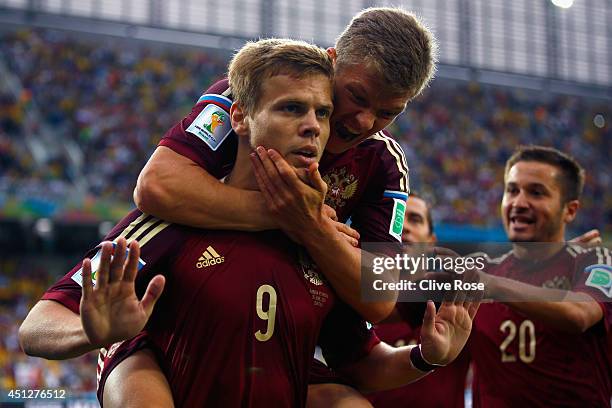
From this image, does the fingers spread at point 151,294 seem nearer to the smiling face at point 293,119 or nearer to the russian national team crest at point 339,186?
the smiling face at point 293,119

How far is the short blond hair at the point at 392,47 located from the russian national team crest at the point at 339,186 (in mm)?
397

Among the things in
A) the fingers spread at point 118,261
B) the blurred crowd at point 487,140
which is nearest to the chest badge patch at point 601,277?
the fingers spread at point 118,261

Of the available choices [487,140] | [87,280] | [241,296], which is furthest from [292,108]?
[487,140]

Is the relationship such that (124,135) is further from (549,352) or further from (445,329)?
(445,329)

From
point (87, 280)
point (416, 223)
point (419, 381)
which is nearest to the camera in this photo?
point (87, 280)

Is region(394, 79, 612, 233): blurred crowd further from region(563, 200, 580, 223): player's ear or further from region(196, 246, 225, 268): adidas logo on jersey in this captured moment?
region(196, 246, 225, 268): adidas logo on jersey

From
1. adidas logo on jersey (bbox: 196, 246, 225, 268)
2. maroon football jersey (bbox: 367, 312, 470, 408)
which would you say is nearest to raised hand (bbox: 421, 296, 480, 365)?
adidas logo on jersey (bbox: 196, 246, 225, 268)

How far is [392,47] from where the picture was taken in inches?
109

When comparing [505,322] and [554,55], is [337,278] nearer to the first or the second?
[505,322]

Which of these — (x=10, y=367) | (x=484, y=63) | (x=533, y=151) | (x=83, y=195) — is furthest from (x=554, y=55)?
(x=533, y=151)

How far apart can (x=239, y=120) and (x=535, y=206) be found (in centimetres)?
279

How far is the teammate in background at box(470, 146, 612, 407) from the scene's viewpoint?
433cm

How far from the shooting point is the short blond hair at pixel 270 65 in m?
2.55

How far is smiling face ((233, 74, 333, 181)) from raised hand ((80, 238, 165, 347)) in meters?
0.62
